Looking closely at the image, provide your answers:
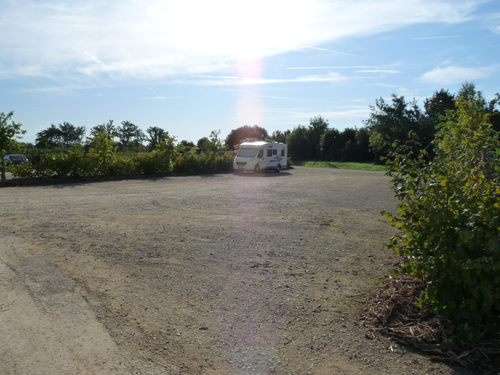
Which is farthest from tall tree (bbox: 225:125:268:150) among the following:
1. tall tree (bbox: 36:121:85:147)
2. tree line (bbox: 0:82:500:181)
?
tall tree (bbox: 36:121:85:147)

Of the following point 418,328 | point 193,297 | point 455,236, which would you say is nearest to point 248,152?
point 193,297

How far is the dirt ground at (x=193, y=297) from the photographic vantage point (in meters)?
2.98

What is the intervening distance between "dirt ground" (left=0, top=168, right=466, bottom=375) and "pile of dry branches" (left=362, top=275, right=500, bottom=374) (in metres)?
0.14

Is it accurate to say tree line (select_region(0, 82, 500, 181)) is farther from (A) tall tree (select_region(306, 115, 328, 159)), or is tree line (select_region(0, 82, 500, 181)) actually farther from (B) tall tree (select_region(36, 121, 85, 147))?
(B) tall tree (select_region(36, 121, 85, 147))

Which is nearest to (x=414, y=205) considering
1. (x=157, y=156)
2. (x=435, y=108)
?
(x=157, y=156)

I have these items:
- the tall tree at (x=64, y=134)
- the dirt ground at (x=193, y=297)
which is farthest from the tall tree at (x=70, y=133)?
the dirt ground at (x=193, y=297)

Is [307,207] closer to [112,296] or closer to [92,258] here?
[92,258]

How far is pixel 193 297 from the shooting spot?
4180mm

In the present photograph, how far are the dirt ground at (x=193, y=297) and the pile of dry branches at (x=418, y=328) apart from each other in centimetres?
14

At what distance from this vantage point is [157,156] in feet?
82.0

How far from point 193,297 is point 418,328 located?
218 cm

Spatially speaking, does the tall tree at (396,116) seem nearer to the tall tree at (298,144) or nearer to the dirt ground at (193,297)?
the tall tree at (298,144)

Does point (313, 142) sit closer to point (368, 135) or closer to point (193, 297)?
point (368, 135)

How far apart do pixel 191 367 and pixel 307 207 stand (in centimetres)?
825
